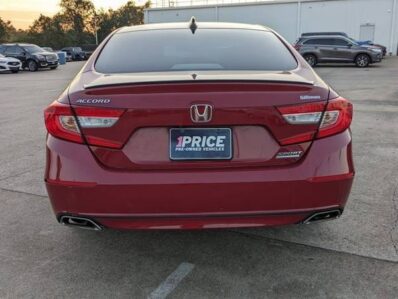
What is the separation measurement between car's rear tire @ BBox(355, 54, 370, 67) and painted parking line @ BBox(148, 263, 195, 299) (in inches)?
995

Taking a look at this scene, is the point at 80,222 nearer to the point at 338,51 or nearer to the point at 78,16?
the point at 338,51

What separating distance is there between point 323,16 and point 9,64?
28.6m

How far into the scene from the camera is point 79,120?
2.79 m

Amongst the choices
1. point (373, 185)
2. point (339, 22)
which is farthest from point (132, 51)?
point (339, 22)

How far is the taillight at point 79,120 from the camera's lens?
2.74 metres

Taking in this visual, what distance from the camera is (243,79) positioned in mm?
2881

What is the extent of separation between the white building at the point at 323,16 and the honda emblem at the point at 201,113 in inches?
1732

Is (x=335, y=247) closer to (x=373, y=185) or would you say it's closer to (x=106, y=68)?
(x=373, y=185)

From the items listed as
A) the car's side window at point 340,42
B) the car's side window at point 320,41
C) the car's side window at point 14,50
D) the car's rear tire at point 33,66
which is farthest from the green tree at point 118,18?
the car's side window at point 340,42

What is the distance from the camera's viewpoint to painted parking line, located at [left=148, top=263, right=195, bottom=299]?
2916 mm

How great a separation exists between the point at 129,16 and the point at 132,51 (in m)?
102

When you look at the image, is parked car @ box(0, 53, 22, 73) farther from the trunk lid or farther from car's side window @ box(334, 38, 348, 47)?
the trunk lid

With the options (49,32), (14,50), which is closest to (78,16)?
(49,32)

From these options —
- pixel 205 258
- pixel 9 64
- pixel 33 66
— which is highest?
pixel 205 258
